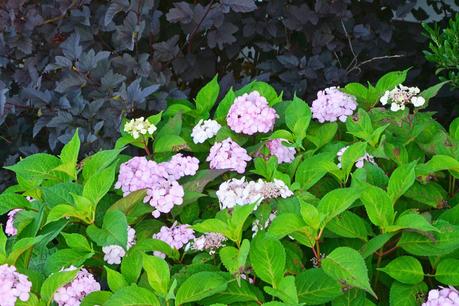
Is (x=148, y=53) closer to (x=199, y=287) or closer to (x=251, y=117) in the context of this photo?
(x=251, y=117)

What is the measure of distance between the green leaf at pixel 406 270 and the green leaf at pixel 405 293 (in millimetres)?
16

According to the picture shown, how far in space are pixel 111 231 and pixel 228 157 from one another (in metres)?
0.43

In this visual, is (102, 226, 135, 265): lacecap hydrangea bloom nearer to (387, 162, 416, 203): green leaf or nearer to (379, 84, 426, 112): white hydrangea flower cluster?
(387, 162, 416, 203): green leaf

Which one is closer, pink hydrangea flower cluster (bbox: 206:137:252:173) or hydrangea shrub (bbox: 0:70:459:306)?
hydrangea shrub (bbox: 0:70:459:306)

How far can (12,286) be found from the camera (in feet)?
5.55

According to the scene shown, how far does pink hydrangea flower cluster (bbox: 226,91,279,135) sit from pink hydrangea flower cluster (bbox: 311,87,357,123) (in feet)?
0.53

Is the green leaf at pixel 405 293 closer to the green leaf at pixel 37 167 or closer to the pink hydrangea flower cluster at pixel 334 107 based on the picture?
the pink hydrangea flower cluster at pixel 334 107

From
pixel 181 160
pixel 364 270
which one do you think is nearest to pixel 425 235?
pixel 364 270

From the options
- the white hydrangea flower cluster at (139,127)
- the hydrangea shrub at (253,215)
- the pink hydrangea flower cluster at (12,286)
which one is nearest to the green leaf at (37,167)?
the hydrangea shrub at (253,215)

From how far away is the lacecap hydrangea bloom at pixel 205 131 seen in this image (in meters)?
2.26

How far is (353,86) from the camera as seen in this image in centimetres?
249

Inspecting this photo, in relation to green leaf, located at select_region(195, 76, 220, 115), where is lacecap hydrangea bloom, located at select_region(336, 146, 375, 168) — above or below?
above

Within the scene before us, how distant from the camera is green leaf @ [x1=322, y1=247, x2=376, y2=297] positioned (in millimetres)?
1625

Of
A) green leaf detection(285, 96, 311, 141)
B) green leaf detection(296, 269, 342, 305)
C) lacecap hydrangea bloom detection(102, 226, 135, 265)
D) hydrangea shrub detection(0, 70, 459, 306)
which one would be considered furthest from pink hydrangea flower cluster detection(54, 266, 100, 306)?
green leaf detection(285, 96, 311, 141)
